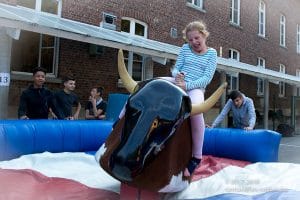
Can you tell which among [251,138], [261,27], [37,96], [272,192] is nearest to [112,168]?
[272,192]

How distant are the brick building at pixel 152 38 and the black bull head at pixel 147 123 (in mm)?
6937

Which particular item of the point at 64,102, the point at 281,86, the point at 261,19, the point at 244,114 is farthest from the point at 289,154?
the point at 281,86

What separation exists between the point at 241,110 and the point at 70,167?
3.02 meters

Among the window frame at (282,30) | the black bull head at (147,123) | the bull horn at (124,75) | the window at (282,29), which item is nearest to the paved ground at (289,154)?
the bull horn at (124,75)

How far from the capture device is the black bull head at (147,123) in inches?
101

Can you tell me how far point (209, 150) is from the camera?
5.30m

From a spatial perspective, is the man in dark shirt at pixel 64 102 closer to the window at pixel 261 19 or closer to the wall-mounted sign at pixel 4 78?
the wall-mounted sign at pixel 4 78

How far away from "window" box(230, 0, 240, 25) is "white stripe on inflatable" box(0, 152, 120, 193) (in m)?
15.2

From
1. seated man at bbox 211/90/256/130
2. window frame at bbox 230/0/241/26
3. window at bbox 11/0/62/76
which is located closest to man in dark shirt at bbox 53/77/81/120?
seated man at bbox 211/90/256/130

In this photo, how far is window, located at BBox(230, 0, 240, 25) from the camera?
60.5 feet

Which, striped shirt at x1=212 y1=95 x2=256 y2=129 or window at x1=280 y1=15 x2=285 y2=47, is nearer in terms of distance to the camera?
striped shirt at x1=212 y1=95 x2=256 y2=129

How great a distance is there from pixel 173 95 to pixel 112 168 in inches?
26.7

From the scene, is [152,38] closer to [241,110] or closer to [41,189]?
[241,110]

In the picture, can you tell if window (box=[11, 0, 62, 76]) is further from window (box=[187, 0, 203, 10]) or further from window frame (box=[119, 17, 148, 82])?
window (box=[187, 0, 203, 10])
